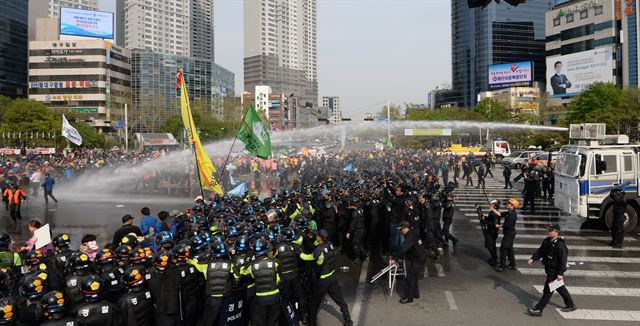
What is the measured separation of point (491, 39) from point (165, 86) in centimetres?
9676

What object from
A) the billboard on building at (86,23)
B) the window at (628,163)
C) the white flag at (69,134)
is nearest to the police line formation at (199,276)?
the window at (628,163)

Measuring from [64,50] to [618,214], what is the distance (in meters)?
117

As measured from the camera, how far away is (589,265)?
12133 millimetres

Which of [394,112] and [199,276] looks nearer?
Result: [199,276]

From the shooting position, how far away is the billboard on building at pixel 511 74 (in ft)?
352

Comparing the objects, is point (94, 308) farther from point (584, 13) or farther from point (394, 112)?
point (394, 112)

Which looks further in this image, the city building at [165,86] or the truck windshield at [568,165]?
the city building at [165,86]

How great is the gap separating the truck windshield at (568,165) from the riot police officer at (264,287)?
1254 centimetres

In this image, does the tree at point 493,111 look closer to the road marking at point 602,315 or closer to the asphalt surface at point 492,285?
the asphalt surface at point 492,285

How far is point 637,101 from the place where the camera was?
49.0 m

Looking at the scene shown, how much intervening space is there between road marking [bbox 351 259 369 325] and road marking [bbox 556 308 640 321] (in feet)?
12.1

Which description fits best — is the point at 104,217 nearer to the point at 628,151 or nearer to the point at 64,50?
the point at 628,151

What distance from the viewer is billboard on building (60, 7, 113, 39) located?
105m

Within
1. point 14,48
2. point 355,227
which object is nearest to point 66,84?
point 14,48
